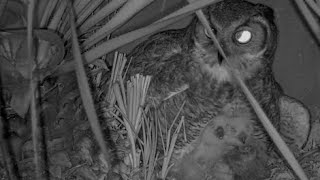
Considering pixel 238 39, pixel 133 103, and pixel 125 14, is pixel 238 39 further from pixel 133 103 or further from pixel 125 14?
pixel 125 14

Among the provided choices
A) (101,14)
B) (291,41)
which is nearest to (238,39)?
(101,14)

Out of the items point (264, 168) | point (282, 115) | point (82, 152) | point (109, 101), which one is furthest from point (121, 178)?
point (282, 115)

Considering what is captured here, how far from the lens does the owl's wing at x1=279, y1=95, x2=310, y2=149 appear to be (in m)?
2.16

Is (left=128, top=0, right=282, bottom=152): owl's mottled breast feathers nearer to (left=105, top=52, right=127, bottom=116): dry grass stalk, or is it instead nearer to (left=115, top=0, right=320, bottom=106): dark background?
(left=105, top=52, right=127, bottom=116): dry grass stalk

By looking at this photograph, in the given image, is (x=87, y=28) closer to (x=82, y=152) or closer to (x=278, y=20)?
(x=82, y=152)

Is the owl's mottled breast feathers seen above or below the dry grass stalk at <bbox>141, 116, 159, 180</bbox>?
above

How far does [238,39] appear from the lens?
1.67 m

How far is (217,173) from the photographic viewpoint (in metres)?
1.81

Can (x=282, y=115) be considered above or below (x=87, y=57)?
below

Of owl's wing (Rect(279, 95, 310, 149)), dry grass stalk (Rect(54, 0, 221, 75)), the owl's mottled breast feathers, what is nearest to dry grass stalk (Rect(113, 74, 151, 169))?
the owl's mottled breast feathers

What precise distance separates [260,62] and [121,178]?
2.23ft

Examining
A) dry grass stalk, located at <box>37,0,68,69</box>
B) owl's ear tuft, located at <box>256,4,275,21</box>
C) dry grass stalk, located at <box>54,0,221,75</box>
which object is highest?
dry grass stalk, located at <box>37,0,68,69</box>

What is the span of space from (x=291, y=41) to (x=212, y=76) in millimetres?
562

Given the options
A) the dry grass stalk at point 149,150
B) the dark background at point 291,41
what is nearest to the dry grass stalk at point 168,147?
the dry grass stalk at point 149,150
